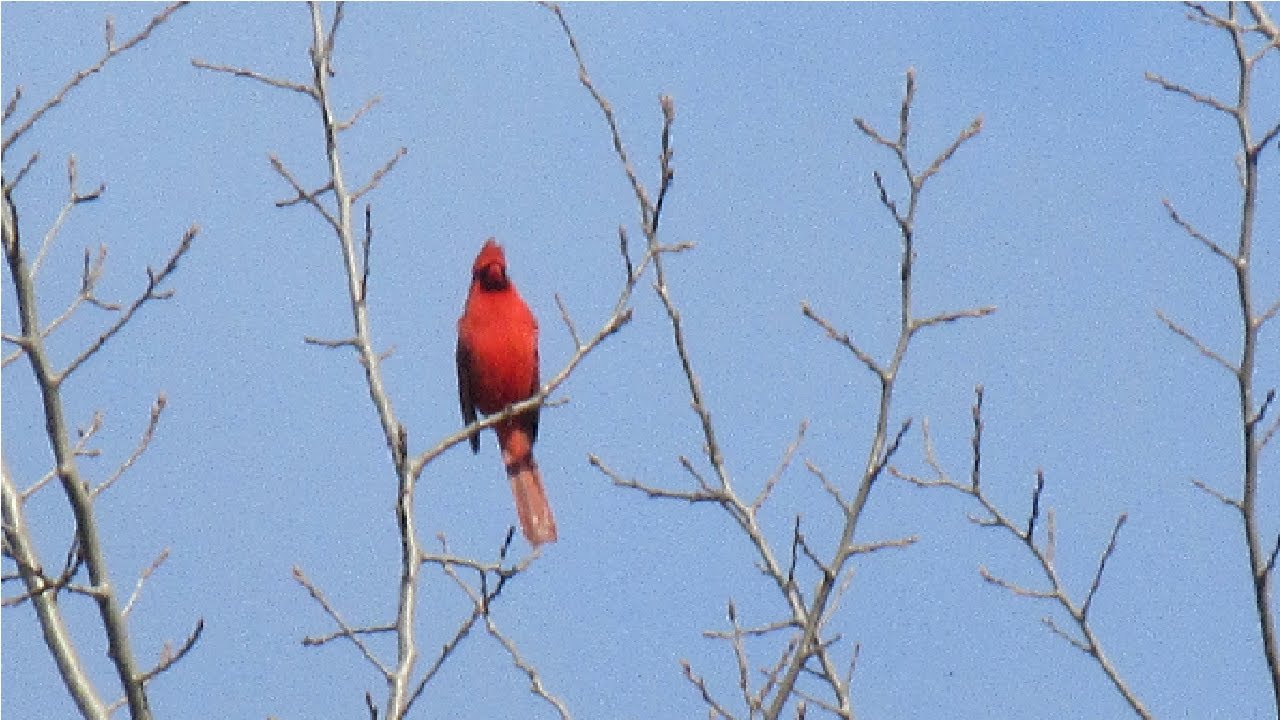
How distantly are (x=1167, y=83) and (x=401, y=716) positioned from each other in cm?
236

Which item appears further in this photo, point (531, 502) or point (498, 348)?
point (498, 348)

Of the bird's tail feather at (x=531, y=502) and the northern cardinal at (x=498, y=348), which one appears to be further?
the northern cardinal at (x=498, y=348)

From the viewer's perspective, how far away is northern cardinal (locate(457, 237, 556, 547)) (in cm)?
628

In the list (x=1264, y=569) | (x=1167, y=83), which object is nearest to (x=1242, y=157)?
(x=1167, y=83)

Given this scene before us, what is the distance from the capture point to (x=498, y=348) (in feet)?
20.6

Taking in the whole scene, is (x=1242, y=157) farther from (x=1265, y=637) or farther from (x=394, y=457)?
(x=394, y=457)

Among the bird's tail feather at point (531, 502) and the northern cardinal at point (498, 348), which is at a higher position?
the northern cardinal at point (498, 348)

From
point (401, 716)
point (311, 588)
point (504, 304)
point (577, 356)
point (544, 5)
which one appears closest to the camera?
point (401, 716)

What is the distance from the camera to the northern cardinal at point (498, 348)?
628 centimetres

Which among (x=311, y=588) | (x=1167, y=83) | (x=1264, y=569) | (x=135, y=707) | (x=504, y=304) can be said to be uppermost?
(x=504, y=304)

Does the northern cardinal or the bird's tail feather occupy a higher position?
the northern cardinal

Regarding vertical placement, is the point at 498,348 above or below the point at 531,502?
above

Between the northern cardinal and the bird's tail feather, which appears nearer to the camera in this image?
the bird's tail feather

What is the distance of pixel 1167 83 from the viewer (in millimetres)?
4000
